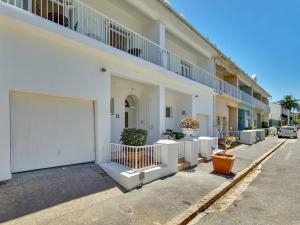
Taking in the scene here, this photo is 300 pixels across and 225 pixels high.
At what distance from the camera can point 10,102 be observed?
19.0ft

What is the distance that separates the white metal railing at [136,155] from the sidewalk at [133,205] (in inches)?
31.3

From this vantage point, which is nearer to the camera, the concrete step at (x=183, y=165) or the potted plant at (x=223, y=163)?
the potted plant at (x=223, y=163)

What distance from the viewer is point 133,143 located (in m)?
7.73

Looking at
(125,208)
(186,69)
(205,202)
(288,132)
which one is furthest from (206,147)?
(288,132)

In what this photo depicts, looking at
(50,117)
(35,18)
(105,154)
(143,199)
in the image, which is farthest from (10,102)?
(143,199)

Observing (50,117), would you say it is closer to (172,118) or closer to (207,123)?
(172,118)

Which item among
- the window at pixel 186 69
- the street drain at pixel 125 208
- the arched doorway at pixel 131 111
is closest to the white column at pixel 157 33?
the arched doorway at pixel 131 111

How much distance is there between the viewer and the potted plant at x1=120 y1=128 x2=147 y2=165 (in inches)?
287

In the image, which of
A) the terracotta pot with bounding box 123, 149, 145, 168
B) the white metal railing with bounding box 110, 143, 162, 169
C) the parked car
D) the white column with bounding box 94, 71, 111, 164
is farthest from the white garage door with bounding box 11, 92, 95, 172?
the parked car

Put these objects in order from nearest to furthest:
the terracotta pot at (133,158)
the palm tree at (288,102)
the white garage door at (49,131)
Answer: the white garage door at (49,131)
the terracotta pot at (133,158)
the palm tree at (288,102)

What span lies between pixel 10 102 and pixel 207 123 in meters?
13.8

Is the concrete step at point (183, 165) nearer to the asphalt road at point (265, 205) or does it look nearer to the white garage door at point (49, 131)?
the asphalt road at point (265, 205)

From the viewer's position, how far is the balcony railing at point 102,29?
7246 mm

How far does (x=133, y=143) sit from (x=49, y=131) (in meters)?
2.74
